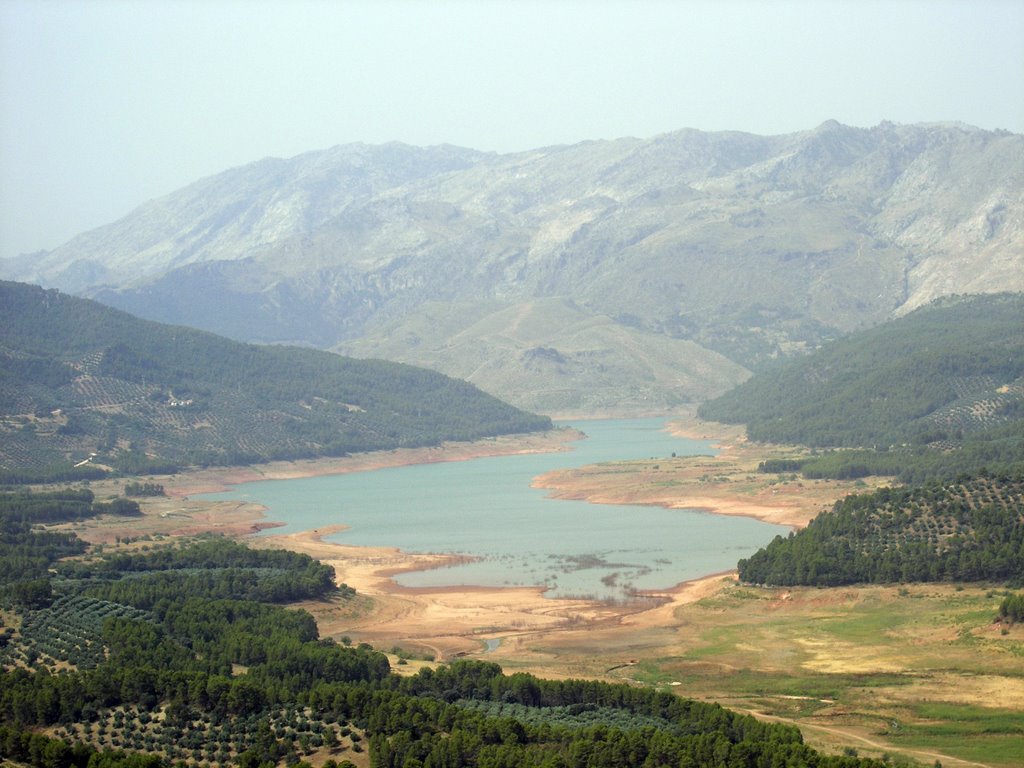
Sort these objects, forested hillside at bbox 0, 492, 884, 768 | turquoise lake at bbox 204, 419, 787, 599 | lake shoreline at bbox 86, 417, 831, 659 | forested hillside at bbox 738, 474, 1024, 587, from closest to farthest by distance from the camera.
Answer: forested hillside at bbox 0, 492, 884, 768
lake shoreline at bbox 86, 417, 831, 659
forested hillside at bbox 738, 474, 1024, 587
turquoise lake at bbox 204, 419, 787, 599

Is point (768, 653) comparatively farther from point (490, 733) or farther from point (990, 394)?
point (990, 394)

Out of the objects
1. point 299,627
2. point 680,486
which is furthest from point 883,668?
point 680,486

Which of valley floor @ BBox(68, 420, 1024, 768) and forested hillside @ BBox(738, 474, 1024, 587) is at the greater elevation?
forested hillside @ BBox(738, 474, 1024, 587)

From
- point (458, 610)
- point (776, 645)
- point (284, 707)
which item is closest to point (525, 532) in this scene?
point (458, 610)

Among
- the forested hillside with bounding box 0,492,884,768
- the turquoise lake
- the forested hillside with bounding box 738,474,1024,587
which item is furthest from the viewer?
the turquoise lake

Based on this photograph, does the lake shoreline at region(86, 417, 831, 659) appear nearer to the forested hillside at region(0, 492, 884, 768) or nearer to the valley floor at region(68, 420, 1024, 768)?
the valley floor at region(68, 420, 1024, 768)

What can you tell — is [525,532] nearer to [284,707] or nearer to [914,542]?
[914,542]

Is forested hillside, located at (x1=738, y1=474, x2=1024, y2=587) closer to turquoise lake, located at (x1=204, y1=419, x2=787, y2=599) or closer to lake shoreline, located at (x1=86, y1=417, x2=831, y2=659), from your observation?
lake shoreline, located at (x1=86, y1=417, x2=831, y2=659)

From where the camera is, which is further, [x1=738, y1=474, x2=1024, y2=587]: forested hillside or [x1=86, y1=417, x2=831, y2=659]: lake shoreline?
[x1=738, y1=474, x2=1024, y2=587]: forested hillside

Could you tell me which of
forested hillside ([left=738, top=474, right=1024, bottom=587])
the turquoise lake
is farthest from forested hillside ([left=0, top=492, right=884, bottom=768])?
forested hillside ([left=738, top=474, right=1024, bottom=587])
